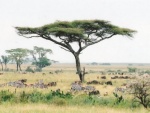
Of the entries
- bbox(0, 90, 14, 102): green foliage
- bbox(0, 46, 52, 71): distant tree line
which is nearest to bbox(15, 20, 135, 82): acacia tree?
bbox(0, 90, 14, 102): green foliage

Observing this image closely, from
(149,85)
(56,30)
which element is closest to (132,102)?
(149,85)

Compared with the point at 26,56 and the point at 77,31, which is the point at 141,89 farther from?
the point at 26,56

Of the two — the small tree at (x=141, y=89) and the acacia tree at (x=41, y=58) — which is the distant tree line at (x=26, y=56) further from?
the small tree at (x=141, y=89)

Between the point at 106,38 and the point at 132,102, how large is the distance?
2150 cm

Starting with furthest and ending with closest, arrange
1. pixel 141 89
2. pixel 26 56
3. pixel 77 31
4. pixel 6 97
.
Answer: pixel 26 56, pixel 77 31, pixel 6 97, pixel 141 89

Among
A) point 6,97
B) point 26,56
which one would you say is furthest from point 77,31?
point 26,56

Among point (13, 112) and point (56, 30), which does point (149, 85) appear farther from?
point (56, 30)

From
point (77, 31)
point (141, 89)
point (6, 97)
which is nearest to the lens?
point (141, 89)

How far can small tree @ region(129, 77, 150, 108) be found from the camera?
15984 mm

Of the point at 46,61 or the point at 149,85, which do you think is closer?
the point at 149,85

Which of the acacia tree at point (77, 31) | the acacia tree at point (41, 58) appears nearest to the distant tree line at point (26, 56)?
the acacia tree at point (41, 58)

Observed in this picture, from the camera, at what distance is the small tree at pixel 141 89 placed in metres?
16.0

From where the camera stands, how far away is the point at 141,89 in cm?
1612

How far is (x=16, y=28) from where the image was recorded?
36.0 m
